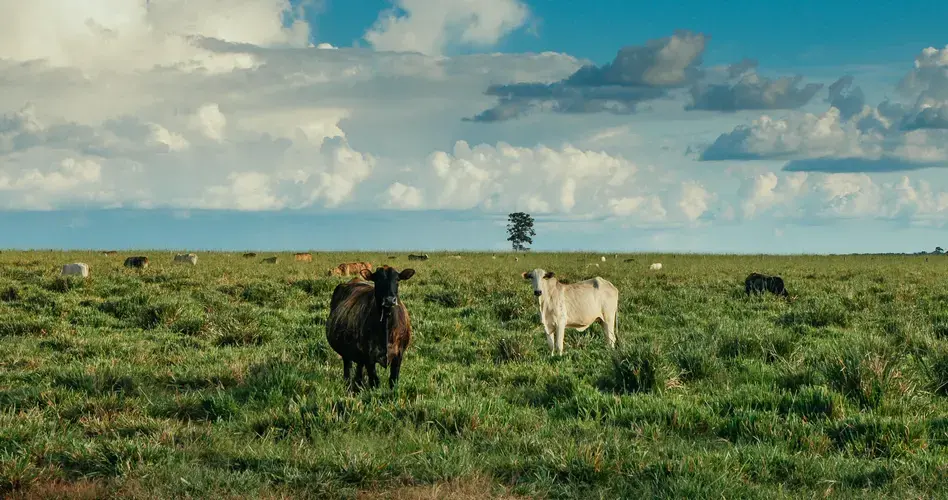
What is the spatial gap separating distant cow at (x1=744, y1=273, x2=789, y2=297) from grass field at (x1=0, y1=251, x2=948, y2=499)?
7.25 metres

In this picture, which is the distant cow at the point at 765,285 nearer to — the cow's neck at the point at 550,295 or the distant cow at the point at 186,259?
the cow's neck at the point at 550,295

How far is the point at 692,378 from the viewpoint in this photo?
11.2 metres

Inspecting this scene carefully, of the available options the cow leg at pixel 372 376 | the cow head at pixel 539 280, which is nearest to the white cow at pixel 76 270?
the cow head at pixel 539 280

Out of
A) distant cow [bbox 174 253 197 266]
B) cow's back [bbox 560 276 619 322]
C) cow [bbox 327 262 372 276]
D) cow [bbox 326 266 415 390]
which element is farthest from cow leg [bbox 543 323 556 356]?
distant cow [bbox 174 253 197 266]

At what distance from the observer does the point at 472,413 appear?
27.6 ft

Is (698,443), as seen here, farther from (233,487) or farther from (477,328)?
(477,328)

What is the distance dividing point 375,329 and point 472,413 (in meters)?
2.28

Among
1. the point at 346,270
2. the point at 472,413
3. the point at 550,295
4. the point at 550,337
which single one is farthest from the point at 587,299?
the point at 346,270

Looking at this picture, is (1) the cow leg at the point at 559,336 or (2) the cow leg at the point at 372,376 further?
(1) the cow leg at the point at 559,336

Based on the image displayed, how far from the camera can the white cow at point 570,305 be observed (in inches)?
566

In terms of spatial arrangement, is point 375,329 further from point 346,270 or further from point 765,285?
point 346,270

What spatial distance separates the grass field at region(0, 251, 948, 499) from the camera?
664 centimetres

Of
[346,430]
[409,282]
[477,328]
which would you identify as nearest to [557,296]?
[477,328]

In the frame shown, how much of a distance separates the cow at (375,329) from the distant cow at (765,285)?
16.8 metres
